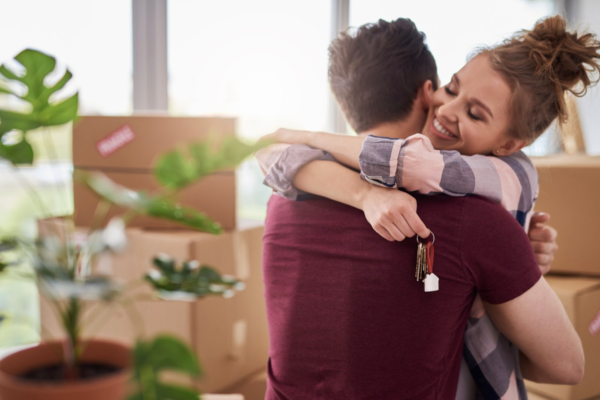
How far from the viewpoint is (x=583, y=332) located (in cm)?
159

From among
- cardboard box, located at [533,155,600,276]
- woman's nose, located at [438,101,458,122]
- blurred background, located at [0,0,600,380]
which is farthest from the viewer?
blurred background, located at [0,0,600,380]

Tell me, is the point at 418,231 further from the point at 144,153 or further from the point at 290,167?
the point at 144,153

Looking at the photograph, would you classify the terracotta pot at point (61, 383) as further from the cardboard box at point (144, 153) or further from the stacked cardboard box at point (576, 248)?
the stacked cardboard box at point (576, 248)

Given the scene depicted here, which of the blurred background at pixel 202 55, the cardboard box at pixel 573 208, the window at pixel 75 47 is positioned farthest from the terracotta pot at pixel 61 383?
the cardboard box at pixel 573 208

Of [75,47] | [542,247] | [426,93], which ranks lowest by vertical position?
[542,247]

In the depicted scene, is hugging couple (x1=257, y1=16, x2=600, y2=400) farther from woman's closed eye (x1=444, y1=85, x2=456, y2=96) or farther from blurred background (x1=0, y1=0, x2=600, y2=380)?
blurred background (x1=0, y1=0, x2=600, y2=380)

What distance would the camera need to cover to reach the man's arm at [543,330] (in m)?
0.88

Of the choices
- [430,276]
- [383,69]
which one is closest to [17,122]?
[430,276]

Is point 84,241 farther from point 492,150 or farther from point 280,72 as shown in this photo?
point 280,72

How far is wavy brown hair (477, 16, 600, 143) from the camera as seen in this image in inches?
40.5

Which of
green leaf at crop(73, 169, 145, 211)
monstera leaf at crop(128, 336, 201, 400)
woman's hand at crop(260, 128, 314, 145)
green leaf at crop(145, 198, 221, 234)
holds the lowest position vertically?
monstera leaf at crop(128, 336, 201, 400)

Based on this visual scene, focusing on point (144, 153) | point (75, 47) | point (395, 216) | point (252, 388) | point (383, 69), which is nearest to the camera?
point (395, 216)

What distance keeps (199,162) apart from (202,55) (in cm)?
184

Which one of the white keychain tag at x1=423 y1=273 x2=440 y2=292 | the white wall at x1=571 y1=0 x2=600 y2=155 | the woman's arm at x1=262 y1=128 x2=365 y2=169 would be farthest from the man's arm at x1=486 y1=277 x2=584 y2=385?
the white wall at x1=571 y1=0 x2=600 y2=155
